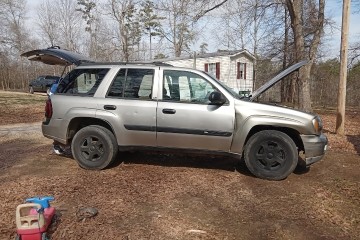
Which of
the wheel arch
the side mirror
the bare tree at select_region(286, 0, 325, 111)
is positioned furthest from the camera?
the bare tree at select_region(286, 0, 325, 111)

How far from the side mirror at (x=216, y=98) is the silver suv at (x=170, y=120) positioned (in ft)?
0.05

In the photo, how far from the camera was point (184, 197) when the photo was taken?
4.25m

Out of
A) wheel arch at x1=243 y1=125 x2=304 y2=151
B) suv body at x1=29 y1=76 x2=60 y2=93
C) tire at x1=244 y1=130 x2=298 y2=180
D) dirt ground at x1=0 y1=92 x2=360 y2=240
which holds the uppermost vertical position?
suv body at x1=29 y1=76 x2=60 y2=93

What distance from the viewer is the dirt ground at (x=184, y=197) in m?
3.35

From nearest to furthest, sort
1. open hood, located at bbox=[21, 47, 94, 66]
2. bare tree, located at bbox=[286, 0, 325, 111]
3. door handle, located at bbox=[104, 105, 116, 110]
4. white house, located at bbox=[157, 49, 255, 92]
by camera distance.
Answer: door handle, located at bbox=[104, 105, 116, 110] < open hood, located at bbox=[21, 47, 94, 66] < bare tree, located at bbox=[286, 0, 325, 111] < white house, located at bbox=[157, 49, 255, 92]

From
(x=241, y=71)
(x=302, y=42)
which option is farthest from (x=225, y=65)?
(x=302, y=42)

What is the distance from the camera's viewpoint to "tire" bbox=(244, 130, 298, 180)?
4.88 metres

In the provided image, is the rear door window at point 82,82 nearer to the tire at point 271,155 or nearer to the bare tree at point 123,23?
the tire at point 271,155

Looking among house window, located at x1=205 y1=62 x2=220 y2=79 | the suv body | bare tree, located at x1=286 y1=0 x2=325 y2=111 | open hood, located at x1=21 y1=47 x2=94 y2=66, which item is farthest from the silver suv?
the suv body

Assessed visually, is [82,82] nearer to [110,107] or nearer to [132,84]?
[110,107]

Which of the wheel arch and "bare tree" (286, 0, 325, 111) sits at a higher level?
"bare tree" (286, 0, 325, 111)

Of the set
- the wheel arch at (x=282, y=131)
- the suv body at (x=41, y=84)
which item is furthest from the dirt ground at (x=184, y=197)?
the suv body at (x=41, y=84)

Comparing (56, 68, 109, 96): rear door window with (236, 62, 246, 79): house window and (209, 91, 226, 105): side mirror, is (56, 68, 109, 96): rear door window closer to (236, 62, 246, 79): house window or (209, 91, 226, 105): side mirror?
(209, 91, 226, 105): side mirror

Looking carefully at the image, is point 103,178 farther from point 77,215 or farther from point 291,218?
point 291,218
